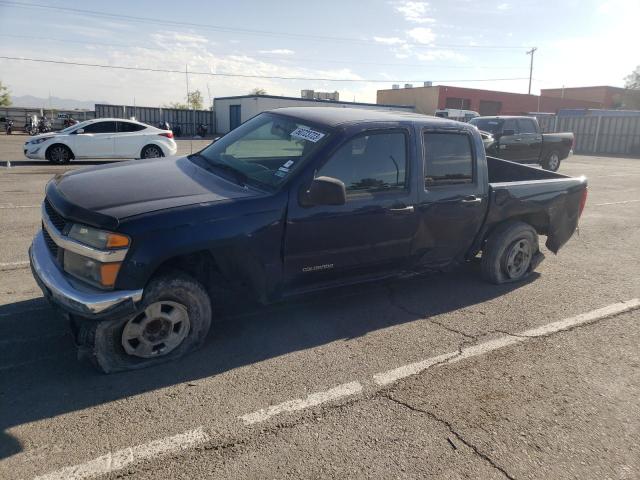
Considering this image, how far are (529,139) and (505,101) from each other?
1572 inches

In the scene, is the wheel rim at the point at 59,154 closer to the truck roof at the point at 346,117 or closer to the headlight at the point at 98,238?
the truck roof at the point at 346,117

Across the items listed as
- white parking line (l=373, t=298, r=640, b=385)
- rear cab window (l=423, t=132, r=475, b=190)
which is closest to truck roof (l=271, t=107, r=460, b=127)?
rear cab window (l=423, t=132, r=475, b=190)

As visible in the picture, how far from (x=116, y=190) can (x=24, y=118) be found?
3827 cm

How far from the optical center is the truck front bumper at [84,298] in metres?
2.99

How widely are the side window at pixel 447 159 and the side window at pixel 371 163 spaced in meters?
0.31

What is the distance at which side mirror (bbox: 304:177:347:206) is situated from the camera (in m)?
3.51

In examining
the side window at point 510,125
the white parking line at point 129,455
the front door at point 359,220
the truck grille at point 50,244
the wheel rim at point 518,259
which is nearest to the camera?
the white parking line at point 129,455

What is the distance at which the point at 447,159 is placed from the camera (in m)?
4.61

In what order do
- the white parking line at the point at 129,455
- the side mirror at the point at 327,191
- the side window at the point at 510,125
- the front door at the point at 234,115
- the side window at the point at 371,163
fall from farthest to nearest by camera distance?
the front door at the point at 234,115
the side window at the point at 510,125
the side window at the point at 371,163
the side mirror at the point at 327,191
the white parking line at the point at 129,455

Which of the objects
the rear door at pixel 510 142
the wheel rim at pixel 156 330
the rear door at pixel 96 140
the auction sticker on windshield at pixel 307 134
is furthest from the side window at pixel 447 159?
the rear door at pixel 96 140

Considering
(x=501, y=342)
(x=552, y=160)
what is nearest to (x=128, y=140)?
(x=501, y=342)

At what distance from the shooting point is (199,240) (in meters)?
3.26

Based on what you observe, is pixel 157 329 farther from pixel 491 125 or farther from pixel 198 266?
pixel 491 125

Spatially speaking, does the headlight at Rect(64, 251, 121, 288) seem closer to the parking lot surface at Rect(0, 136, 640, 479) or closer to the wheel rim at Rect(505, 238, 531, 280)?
the parking lot surface at Rect(0, 136, 640, 479)
